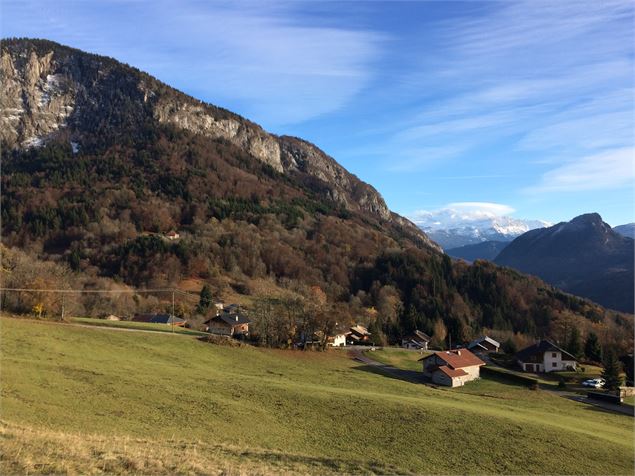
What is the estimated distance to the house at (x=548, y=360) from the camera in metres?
79.0

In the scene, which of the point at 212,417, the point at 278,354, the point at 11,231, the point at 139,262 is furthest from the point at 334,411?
the point at 11,231

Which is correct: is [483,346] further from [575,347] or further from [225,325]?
[225,325]

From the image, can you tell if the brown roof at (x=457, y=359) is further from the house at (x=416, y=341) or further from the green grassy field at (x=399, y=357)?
the house at (x=416, y=341)

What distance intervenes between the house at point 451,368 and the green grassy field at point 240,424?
38.4 ft

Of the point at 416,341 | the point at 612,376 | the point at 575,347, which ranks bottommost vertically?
the point at 416,341

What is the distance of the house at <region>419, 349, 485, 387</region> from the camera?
58156 mm

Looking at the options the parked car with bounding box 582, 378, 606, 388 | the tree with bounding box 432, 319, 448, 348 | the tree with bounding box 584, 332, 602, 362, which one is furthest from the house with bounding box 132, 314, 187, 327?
the tree with bounding box 584, 332, 602, 362

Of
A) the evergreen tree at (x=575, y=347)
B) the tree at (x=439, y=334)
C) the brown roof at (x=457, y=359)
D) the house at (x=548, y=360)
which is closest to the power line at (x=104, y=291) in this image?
the brown roof at (x=457, y=359)

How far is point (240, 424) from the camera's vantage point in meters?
27.3

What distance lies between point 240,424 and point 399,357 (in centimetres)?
5425

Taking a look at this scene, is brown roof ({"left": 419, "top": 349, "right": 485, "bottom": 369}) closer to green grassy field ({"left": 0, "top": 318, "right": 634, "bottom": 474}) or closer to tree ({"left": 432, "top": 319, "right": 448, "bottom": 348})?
green grassy field ({"left": 0, "top": 318, "right": 634, "bottom": 474})

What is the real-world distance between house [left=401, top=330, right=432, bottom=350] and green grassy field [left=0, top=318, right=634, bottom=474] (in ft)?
180

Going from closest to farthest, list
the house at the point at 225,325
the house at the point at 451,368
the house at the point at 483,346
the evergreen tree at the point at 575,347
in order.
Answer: the house at the point at 451,368 < the house at the point at 225,325 < the evergreen tree at the point at 575,347 < the house at the point at 483,346

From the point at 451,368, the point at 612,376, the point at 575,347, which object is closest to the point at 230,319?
the point at 451,368
